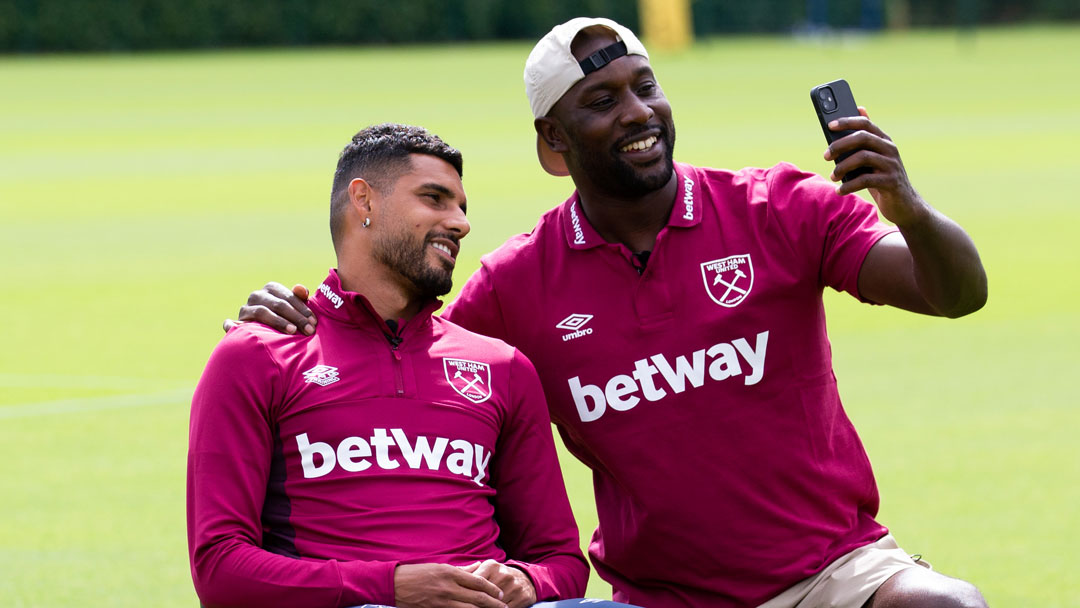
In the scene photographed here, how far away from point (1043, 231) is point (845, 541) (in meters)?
14.0

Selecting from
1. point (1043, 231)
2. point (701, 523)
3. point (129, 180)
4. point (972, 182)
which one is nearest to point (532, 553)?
point (701, 523)

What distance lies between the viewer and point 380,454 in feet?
14.1

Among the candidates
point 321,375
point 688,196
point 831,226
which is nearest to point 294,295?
point 321,375

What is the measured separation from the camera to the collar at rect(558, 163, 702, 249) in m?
4.84

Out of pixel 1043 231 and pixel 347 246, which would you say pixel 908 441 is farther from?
pixel 1043 231

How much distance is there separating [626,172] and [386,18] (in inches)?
2043

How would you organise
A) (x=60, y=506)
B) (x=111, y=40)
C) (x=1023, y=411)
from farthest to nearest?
(x=111, y=40)
(x=1023, y=411)
(x=60, y=506)

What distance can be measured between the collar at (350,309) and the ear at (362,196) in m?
0.19

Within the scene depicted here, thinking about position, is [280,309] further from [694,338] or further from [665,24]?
[665,24]

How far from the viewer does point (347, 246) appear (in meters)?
4.67

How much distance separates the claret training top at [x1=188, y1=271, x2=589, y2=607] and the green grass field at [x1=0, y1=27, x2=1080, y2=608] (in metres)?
2.06

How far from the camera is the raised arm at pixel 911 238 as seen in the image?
4211 millimetres

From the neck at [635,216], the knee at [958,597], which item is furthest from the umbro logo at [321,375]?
the knee at [958,597]

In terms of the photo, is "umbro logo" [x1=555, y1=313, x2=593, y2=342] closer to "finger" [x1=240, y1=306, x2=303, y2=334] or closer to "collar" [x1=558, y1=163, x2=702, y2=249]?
"collar" [x1=558, y1=163, x2=702, y2=249]
